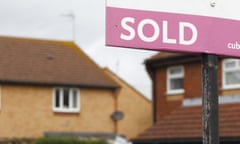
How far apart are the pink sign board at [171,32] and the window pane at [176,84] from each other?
26.8m

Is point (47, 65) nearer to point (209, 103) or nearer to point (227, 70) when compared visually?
point (227, 70)

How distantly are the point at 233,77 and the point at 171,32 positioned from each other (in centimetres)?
2448

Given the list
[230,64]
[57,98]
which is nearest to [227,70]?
[230,64]

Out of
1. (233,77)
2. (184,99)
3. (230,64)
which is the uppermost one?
(230,64)

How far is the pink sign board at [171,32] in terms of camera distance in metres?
4.71

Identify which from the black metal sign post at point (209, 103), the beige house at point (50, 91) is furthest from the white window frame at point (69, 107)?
the black metal sign post at point (209, 103)

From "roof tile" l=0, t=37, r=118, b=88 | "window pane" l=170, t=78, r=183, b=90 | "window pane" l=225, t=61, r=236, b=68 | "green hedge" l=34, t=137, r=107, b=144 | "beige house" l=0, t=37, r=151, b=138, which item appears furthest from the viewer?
"roof tile" l=0, t=37, r=118, b=88

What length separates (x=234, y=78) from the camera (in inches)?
1141

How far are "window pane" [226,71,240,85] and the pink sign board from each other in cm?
2399

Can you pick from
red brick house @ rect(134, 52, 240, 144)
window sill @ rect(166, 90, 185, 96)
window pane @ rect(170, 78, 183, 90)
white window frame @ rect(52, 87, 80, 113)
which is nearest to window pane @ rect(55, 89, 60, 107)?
white window frame @ rect(52, 87, 80, 113)

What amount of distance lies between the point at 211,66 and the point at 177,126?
22.8m

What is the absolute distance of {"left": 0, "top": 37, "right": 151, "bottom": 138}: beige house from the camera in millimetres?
39156

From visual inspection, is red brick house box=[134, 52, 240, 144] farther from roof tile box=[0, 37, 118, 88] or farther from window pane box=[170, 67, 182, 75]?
roof tile box=[0, 37, 118, 88]

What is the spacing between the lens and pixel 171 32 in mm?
4898
